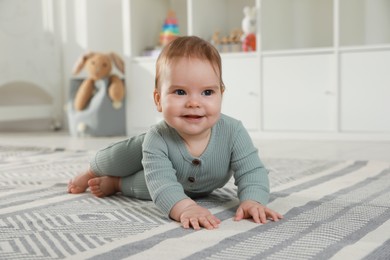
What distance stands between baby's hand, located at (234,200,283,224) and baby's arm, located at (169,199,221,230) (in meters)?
0.05

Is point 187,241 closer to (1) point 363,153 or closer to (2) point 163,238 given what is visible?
(2) point 163,238

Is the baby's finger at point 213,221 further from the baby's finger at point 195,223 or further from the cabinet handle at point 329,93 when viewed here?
the cabinet handle at point 329,93

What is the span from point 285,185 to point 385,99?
3.98 feet

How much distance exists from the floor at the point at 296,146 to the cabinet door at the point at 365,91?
104 mm

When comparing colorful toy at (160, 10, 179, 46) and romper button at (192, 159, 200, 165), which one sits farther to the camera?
colorful toy at (160, 10, 179, 46)

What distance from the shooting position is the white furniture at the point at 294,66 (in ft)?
7.63

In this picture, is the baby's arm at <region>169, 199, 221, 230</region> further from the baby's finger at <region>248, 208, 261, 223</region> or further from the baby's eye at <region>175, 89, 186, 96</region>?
the baby's eye at <region>175, 89, 186, 96</region>

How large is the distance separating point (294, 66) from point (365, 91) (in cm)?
32

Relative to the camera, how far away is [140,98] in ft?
9.14

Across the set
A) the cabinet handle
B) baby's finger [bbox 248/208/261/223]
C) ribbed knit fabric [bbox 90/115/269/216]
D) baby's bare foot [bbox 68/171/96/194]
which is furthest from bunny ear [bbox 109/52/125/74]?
baby's finger [bbox 248/208/261/223]

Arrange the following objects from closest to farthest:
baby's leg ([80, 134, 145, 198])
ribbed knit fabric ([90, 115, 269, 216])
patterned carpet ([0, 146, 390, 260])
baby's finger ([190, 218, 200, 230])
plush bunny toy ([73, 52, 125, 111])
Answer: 1. patterned carpet ([0, 146, 390, 260])
2. baby's finger ([190, 218, 200, 230])
3. ribbed knit fabric ([90, 115, 269, 216])
4. baby's leg ([80, 134, 145, 198])
5. plush bunny toy ([73, 52, 125, 111])

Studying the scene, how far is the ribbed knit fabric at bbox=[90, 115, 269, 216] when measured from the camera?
0.95 m

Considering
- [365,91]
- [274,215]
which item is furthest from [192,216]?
[365,91]

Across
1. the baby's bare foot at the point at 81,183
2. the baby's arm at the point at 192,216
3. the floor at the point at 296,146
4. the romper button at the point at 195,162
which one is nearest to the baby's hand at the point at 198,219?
the baby's arm at the point at 192,216
